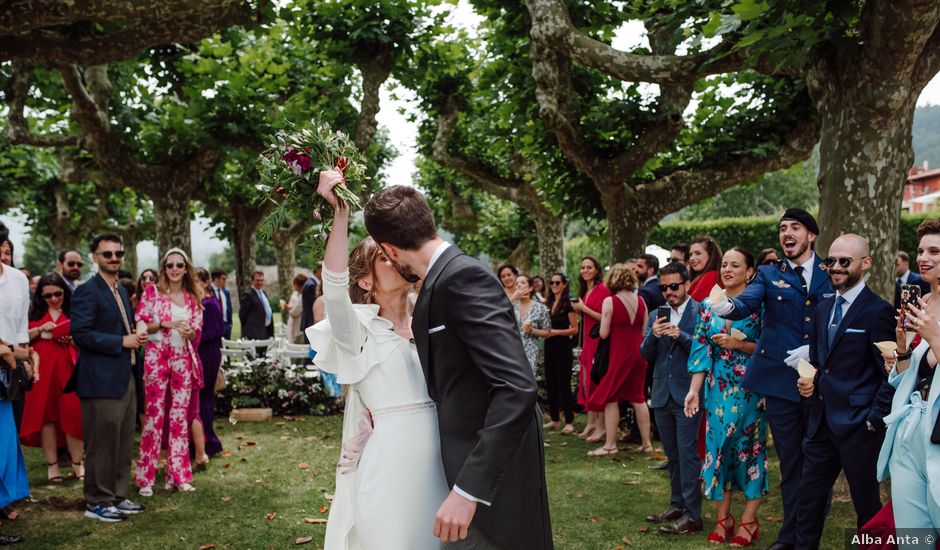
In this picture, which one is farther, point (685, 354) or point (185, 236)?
point (185, 236)

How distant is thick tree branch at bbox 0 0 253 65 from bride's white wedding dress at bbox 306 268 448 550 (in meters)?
5.30

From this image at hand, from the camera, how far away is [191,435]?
882 centimetres

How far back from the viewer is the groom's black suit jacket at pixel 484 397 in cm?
261

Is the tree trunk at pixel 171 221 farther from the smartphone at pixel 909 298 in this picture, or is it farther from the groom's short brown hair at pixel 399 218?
the smartphone at pixel 909 298

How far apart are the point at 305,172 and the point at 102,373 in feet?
14.3

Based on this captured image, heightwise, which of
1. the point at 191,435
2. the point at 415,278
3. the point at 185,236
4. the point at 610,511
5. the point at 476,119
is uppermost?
the point at 476,119


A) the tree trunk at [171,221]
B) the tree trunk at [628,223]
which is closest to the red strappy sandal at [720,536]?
the tree trunk at [628,223]

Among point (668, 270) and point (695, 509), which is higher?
point (668, 270)

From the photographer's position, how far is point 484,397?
111 inches

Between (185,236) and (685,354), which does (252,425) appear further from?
(685,354)

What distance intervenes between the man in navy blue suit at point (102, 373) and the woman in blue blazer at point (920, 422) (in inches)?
234

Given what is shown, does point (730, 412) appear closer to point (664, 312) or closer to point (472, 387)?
point (664, 312)

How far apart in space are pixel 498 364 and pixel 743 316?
11.9ft

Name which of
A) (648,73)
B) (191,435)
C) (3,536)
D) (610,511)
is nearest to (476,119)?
(648,73)
